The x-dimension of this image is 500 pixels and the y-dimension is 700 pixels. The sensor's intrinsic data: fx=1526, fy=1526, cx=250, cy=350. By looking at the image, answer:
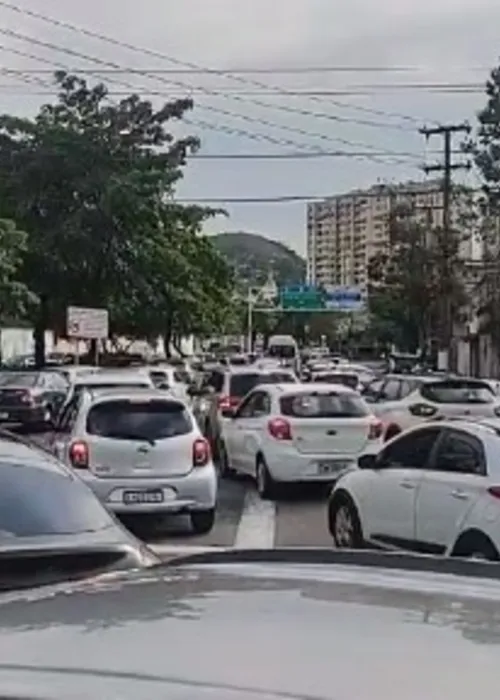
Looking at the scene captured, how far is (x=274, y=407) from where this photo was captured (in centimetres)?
1939

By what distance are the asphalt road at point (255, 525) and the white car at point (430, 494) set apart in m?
1.53

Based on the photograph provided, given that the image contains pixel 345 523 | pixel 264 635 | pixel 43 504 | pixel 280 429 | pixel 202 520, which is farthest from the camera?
pixel 280 429

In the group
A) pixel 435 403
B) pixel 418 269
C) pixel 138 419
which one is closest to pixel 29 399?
pixel 435 403

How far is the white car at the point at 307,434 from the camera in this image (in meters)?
18.8

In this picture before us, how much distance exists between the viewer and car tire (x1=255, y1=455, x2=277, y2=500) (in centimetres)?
1902

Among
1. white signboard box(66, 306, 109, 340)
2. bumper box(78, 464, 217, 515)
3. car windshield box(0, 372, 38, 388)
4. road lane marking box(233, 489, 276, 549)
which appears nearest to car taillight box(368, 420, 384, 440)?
road lane marking box(233, 489, 276, 549)

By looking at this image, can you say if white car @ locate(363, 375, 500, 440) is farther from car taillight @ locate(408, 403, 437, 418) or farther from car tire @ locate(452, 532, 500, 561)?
car tire @ locate(452, 532, 500, 561)

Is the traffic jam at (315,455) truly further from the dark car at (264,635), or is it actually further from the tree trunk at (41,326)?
the tree trunk at (41,326)

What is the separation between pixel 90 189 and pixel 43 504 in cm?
3875

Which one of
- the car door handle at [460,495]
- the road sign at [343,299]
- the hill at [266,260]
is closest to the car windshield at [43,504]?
the car door handle at [460,495]

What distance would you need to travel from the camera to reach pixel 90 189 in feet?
149

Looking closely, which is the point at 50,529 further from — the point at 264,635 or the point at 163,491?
the point at 163,491

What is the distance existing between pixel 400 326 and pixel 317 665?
88.3 m

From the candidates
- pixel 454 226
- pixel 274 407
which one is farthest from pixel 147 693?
pixel 454 226
